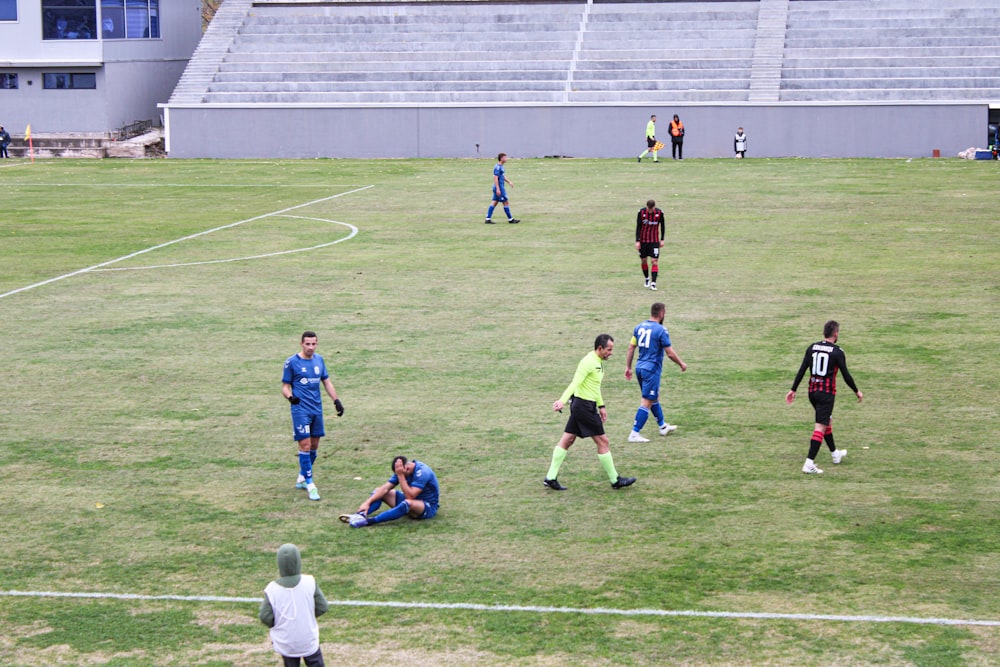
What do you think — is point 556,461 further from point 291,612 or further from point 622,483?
point 291,612

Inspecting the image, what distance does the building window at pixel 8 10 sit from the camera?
67000mm

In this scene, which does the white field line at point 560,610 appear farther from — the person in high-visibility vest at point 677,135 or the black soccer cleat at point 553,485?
the person in high-visibility vest at point 677,135

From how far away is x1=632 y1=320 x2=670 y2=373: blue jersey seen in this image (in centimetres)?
1608

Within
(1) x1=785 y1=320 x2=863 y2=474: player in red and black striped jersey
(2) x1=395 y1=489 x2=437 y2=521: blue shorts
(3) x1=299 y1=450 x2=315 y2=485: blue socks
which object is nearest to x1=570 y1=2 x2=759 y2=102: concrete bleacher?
(1) x1=785 y1=320 x2=863 y2=474: player in red and black striped jersey

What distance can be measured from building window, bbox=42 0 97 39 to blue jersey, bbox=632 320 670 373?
5682 centimetres

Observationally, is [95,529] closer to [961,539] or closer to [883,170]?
[961,539]

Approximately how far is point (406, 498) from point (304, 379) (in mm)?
1789

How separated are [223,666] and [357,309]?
14520mm

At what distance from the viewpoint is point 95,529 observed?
13.4 m

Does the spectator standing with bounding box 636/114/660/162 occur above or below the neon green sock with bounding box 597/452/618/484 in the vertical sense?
above

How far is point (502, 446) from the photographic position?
52.7 ft

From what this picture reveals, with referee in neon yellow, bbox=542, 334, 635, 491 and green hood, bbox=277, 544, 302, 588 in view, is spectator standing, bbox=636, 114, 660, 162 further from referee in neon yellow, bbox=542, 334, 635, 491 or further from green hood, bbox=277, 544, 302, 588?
green hood, bbox=277, 544, 302, 588

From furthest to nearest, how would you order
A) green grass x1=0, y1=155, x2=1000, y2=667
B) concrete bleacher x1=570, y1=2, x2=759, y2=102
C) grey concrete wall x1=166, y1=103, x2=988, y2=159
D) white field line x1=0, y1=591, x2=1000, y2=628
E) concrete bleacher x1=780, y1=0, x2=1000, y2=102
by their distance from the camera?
concrete bleacher x1=570, y1=2, x2=759, y2=102, concrete bleacher x1=780, y1=0, x2=1000, y2=102, grey concrete wall x1=166, y1=103, x2=988, y2=159, green grass x1=0, y1=155, x2=1000, y2=667, white field line x1=0, y1=591, x2=1000, y2=628

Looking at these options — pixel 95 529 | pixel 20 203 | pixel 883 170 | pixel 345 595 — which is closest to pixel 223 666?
pixel 345 595
